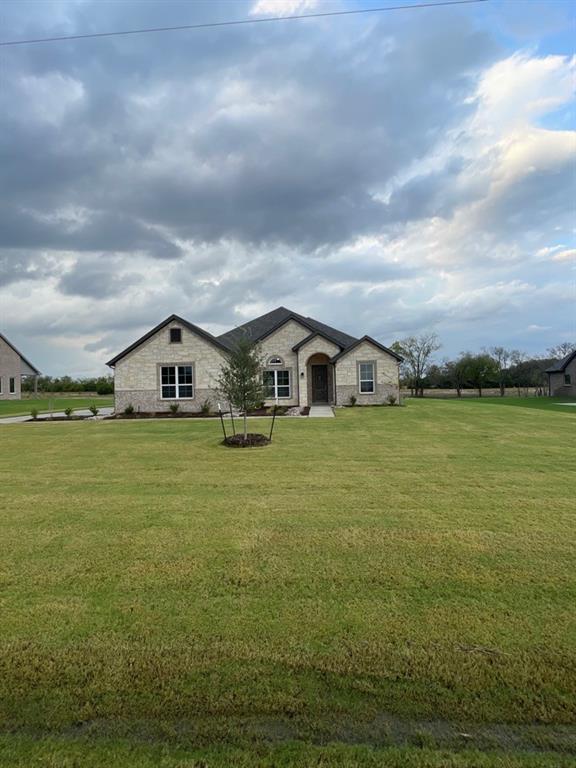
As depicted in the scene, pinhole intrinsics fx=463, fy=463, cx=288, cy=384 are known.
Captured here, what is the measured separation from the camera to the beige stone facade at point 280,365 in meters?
26.2

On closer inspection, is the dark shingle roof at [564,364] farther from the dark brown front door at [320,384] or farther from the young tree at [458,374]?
the dark brown front door at [320,384]

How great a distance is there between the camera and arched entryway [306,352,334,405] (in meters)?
28.7

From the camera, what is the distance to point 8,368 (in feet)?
158

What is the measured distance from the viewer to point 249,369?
1459 cm

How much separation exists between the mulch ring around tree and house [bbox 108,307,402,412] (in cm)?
1183

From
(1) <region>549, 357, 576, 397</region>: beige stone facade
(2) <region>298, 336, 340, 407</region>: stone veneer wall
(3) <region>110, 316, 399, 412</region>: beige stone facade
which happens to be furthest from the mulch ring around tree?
(1) <region>549, 357, 576, 397</region>: beige stone facade

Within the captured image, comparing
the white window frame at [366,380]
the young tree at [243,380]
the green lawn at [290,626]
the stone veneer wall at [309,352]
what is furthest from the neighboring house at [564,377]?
the green lawn at [290,626]

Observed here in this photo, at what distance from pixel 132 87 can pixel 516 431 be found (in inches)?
657

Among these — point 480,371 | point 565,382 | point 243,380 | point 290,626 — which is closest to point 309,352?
point 243,380

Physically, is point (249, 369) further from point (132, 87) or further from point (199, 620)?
point (199, 620)

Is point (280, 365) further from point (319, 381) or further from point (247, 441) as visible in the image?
point (247, 441)

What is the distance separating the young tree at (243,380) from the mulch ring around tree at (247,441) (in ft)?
2.40

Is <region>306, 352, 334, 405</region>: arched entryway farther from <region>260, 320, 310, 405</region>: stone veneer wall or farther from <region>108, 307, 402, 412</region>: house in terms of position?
<region>260, 320, 310, 405</region>: stone veneer wall

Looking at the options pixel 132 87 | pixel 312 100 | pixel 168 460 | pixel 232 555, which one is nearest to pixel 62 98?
pixel 132 87
